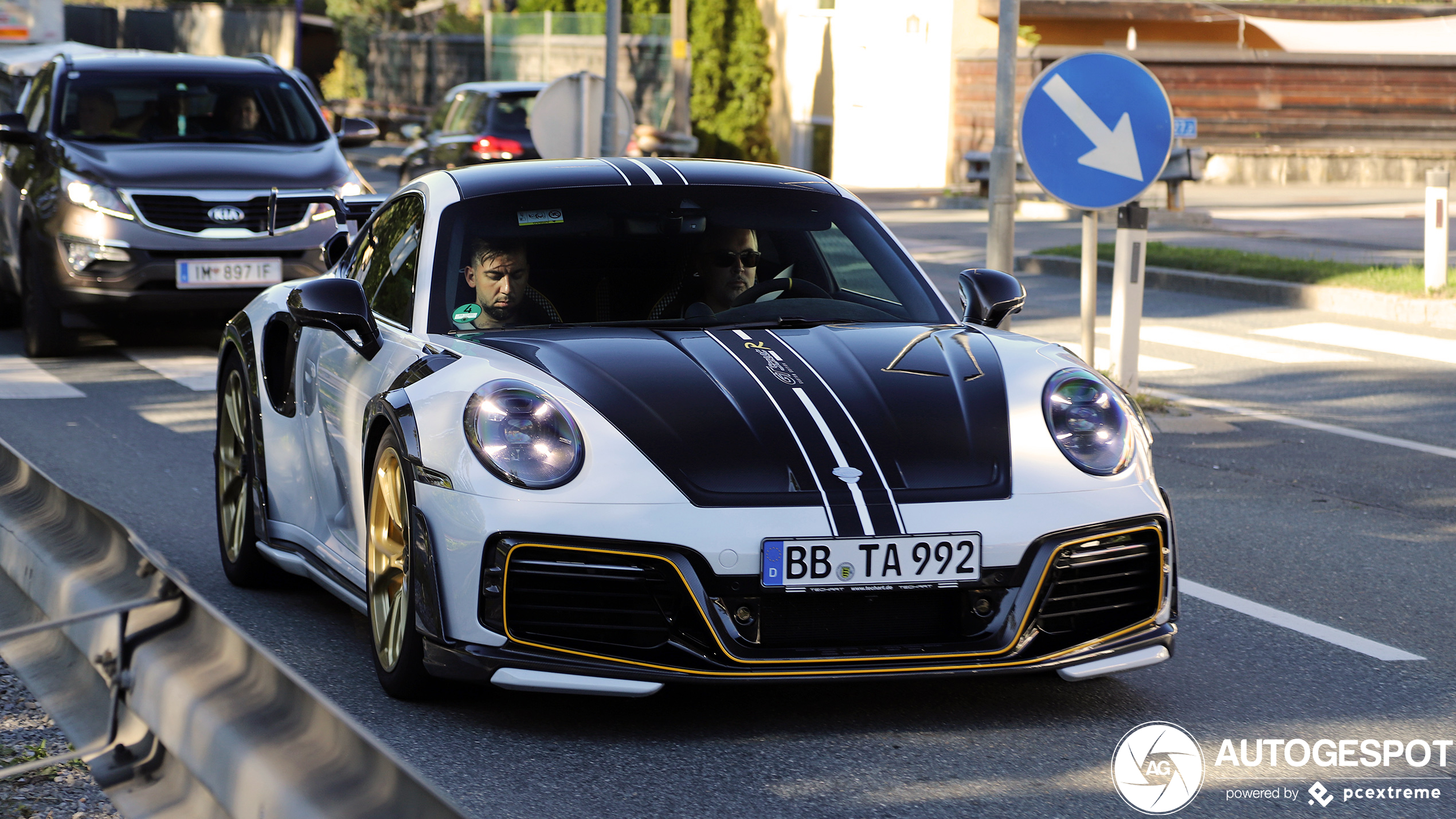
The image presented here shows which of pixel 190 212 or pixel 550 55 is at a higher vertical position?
pixel 550 55

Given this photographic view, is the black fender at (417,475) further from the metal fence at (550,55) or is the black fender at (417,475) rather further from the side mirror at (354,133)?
the metal fence at (550,55)

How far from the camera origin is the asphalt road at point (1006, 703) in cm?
403

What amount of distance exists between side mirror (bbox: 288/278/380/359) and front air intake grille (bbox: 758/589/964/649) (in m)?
1.54

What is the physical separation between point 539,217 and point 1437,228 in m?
10.3

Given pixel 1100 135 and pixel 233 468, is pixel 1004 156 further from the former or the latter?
pixel 233 468

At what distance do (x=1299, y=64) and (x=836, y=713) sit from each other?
31444 millimetres

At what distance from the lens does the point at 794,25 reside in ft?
125

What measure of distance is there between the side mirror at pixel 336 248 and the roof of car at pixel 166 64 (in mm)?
6406

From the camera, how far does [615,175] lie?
570 centimetres

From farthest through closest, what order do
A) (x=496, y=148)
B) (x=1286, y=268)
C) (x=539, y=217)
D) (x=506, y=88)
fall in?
(x=506, y=88) → (x=496, y=148) → (x=1286, y=268) → (x=539, y=217)

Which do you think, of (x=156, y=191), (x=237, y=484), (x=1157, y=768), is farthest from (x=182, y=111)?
(x=1157, y=768)

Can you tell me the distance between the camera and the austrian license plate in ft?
39.7

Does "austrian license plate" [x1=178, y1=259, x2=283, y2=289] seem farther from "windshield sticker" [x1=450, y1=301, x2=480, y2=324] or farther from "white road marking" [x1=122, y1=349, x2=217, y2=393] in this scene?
"windshield sticker" [x1=450, y1=301, x2=480, y2=324]

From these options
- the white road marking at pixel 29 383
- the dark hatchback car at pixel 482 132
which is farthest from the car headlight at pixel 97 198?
the dark hatchback car at pixel 482 132
